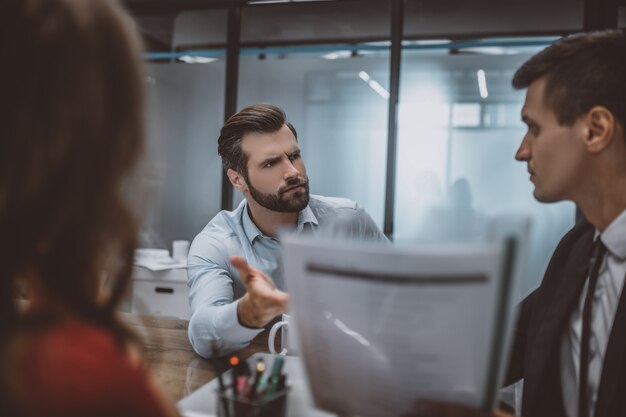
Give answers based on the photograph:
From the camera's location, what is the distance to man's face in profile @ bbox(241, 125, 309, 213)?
87.4 inches

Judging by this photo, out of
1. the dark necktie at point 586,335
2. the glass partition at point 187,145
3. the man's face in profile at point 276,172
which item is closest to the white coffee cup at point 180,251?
the glass partition at point 187,145

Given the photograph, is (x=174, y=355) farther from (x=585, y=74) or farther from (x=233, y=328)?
(x=585, y=74)

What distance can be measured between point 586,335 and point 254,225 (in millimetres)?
1379

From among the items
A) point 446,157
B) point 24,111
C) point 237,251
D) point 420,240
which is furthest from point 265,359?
point 446,157

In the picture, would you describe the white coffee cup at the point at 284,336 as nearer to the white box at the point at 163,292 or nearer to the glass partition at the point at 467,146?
the white box at the point at 163,292

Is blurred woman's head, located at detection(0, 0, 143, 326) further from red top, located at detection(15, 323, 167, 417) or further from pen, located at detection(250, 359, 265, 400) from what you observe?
pen, located at detection(250, 359, 265, 400)

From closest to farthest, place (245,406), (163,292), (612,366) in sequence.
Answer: (245,406) < (612,366) < (163,292)

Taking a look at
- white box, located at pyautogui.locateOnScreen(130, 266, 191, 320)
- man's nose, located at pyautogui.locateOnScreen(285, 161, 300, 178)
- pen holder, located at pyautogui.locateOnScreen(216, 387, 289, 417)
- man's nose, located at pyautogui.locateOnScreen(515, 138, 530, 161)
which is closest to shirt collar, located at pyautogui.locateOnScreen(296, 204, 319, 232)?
man's nose, located at pyautogui.locateOnScreen(285, 161, 300, 178)

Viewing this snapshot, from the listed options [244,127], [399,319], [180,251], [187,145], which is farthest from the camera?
[187,145]

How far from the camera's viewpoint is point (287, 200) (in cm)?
221

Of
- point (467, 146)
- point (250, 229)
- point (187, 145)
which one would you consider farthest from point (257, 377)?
point (187, 145)

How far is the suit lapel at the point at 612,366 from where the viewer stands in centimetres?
98

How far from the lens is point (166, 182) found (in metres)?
4.58

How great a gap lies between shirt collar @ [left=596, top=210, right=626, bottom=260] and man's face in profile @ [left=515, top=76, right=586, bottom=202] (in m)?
0.10
